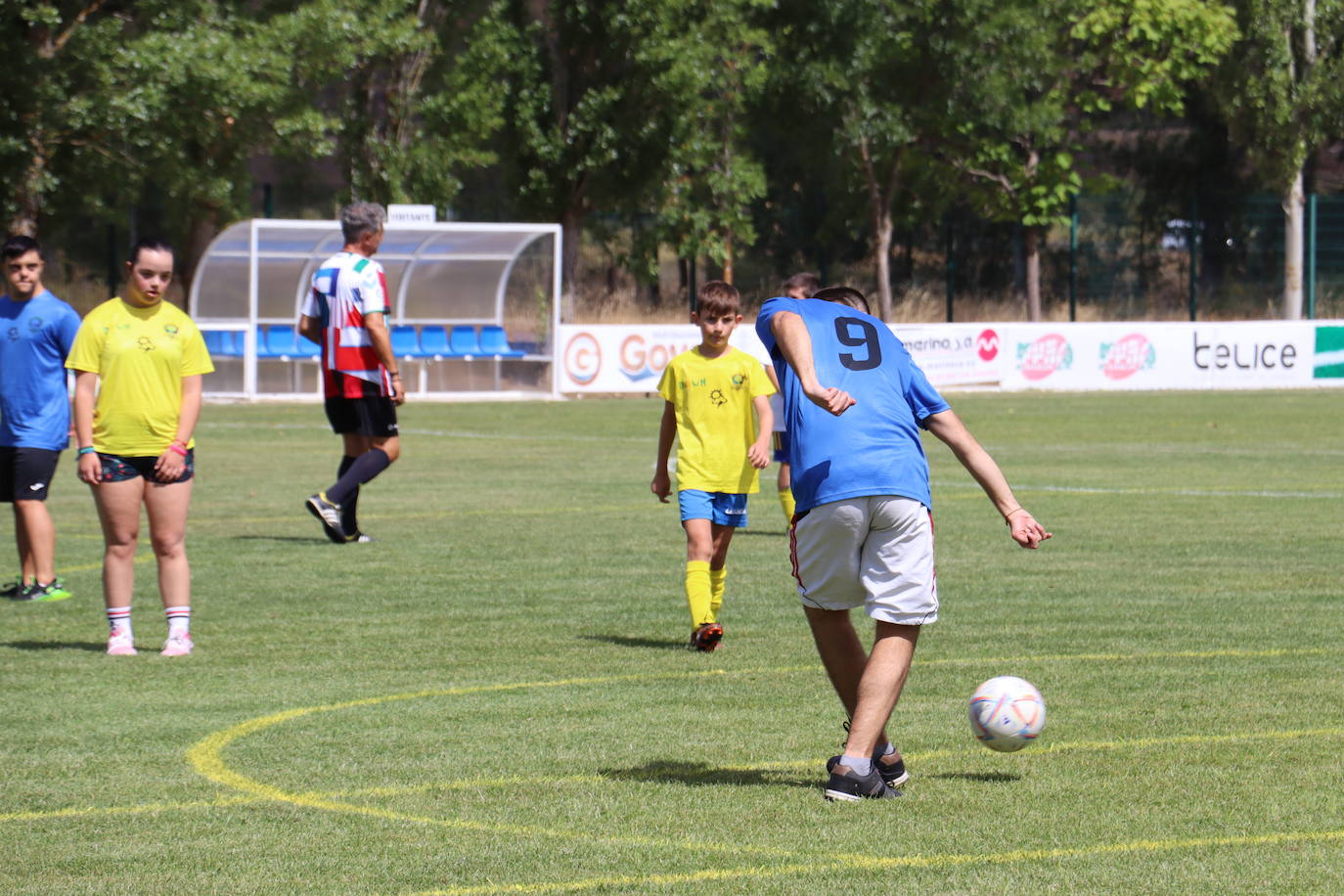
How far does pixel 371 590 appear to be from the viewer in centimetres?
1066

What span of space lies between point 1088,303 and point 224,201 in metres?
19.3

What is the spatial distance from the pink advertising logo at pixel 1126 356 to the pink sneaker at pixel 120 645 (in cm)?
2834

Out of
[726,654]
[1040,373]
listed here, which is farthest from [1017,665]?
[1040,373]

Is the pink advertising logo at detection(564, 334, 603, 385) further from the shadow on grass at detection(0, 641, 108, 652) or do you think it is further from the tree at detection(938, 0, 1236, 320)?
the shadow on grass at detection(0, 641, 108, 652)

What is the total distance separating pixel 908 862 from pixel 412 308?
92.3 ft

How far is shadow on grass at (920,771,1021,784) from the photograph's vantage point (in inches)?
237

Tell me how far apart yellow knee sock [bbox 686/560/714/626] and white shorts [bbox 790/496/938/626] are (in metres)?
2.83

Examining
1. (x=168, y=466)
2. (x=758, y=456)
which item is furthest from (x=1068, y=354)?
(x=168, y=466)

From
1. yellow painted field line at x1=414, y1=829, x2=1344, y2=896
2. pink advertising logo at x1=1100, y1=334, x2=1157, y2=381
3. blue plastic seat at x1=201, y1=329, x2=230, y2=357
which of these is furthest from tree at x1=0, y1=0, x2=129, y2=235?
yellow painted field line at x1=414, y1=829, x2=1344, y2=896

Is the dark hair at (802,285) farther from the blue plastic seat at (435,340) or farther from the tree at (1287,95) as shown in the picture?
the tree at (1287,95)

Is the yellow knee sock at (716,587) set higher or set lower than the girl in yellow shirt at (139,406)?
lower

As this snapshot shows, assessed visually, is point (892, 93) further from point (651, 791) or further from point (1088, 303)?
point (651, 791)

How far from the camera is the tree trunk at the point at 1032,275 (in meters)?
42.5

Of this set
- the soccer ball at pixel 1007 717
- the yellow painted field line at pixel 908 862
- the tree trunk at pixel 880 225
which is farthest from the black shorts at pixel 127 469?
the tree trunk at pixel 880 225
